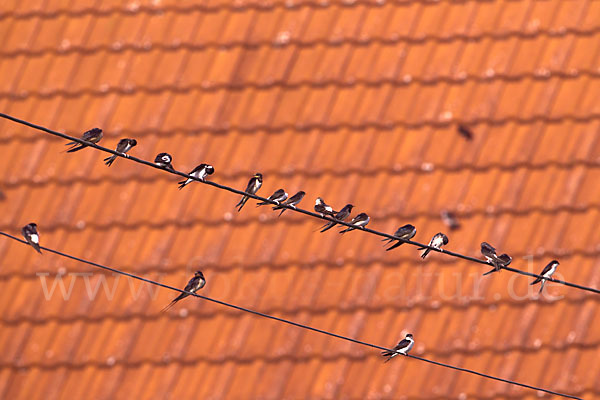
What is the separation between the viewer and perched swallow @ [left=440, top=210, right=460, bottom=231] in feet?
25.7

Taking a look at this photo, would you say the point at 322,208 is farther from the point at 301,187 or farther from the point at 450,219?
the point at 450,219

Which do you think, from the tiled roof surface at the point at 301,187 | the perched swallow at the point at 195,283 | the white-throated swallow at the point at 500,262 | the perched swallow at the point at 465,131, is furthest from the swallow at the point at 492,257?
the perched swallow at the point at 195,283

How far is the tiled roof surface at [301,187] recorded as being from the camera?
7.50 metres

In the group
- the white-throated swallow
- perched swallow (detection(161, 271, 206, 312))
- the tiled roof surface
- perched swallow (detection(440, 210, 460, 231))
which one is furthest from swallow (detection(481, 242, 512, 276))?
perched swallow (detection(161, 271, 206, 312))

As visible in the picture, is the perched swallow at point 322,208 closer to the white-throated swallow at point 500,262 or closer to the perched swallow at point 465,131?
the white-throated swallow at point 500,262

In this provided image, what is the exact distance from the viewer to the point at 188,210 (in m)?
7.94

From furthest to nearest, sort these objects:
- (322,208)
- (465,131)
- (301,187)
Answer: (465,131), (301,187), (322,208)

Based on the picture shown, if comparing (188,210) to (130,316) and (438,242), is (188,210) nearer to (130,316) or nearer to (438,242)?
(130,316)

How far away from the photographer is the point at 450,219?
25.7ft

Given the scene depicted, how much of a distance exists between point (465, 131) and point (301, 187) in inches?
50.1

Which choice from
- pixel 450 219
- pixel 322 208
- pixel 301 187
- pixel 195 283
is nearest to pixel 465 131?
pixel 450 219

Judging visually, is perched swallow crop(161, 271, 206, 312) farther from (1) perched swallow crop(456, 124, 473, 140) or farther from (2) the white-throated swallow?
(1) perched swallow crop(456, 124, 473, 140)

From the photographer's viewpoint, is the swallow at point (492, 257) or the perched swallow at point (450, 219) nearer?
the swallow at point (492, 257)

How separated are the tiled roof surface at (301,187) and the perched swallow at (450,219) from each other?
0.07 metres
